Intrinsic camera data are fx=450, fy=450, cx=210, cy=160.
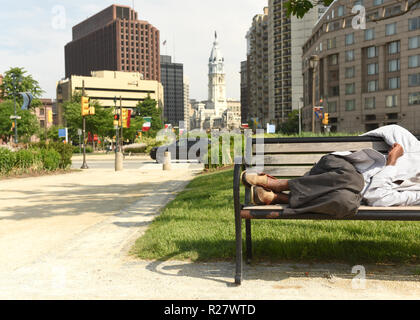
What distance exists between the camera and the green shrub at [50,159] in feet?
61.5

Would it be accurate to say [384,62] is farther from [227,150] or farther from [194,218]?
[194,218]

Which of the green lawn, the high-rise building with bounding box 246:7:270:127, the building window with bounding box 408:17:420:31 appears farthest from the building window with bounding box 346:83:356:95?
the green lawn

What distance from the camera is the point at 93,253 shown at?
483 cm

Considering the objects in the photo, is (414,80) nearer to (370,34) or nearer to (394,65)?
(394,65)

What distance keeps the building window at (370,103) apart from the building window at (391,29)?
905cm

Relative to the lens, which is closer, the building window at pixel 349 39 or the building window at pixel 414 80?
the building window at pixel 414 80

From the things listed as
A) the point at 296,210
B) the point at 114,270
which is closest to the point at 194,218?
the point at 114,270

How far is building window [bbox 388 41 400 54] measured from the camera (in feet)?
200

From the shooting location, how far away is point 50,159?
18812mm

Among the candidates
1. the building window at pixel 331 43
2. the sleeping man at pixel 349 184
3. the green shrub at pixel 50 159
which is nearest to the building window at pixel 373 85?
the building window at pixel 331 43

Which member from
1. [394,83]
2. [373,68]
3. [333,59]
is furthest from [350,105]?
[333,59]

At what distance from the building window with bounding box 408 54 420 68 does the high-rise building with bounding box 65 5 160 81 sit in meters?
137

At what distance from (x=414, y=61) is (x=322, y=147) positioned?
61444mm

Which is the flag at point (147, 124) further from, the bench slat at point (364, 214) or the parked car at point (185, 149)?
the bench slat at point (364, 214)
